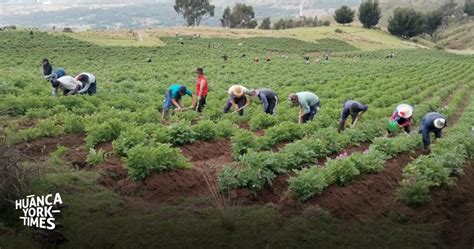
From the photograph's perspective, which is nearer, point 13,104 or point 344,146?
point 344,146

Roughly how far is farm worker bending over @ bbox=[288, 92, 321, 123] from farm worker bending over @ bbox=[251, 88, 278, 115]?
1218 millimetres

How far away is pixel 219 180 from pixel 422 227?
143 inches

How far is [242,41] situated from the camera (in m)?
67.6

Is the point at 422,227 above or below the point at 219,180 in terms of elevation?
below

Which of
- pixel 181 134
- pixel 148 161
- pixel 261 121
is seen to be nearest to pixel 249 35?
pixel 261 121

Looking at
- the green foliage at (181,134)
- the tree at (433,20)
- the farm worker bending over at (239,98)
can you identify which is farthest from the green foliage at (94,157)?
the tree at (433,20)

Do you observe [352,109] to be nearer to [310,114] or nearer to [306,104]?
[306,104]

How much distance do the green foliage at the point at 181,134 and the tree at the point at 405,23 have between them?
8881 centimetres

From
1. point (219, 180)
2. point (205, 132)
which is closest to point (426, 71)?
point (205, 132)

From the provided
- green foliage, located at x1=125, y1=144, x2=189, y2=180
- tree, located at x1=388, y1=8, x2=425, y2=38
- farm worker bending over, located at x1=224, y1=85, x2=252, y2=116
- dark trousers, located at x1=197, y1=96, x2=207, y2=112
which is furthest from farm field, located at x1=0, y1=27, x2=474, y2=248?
tree, located at x1=388, y1=8, x2=425, y2=38

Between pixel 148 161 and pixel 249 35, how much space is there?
67119 mm

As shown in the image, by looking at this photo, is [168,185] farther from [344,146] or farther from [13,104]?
[13,104]

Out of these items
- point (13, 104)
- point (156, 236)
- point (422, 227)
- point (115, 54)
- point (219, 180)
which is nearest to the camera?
point (156, 236)

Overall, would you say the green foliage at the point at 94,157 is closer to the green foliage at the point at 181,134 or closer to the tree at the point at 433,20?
the green foliage at the point at 181,134
